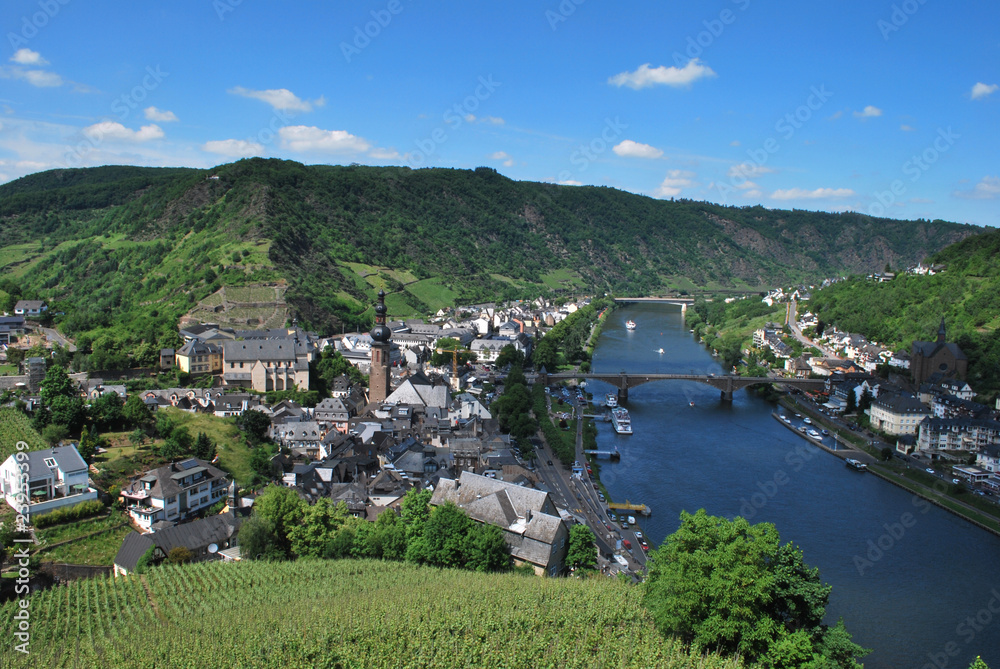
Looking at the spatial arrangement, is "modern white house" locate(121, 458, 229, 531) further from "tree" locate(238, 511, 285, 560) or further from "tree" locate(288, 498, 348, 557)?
"tree" locate(288, 498, 348, 557)

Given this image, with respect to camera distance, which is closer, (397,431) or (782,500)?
(782,500)

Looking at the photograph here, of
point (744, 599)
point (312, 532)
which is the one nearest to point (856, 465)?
point (744, 599)

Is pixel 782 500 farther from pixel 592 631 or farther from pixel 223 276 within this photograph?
pixel 223 276

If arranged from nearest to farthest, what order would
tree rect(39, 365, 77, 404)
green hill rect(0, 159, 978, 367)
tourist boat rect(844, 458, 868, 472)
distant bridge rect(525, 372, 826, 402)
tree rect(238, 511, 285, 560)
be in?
1. tree rect(238, 511, 285, 560)
2. tree rect(39, 365, 77, 404)
3. tourist boat rect(844, 458, 868, 472)
4. distant bridge rect(525, 372, 826, 402)
5. green hill rect(0, 159, 978, 367)

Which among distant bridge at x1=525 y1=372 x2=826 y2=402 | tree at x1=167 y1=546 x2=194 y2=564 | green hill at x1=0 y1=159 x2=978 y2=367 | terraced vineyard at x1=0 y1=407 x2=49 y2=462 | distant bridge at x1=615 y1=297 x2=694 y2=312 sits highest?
green hill at x1=0 y1=159 x2=978 y2=367

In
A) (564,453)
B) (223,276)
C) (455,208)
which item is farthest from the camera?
(455,208)

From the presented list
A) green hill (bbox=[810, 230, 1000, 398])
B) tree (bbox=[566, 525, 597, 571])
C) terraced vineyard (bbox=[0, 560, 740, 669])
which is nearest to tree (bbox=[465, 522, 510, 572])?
terraced vineyard (bbox=[0, 560, 740, 669])

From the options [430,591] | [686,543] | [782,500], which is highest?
[686,543]

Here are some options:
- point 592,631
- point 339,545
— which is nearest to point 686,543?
point 592,631
